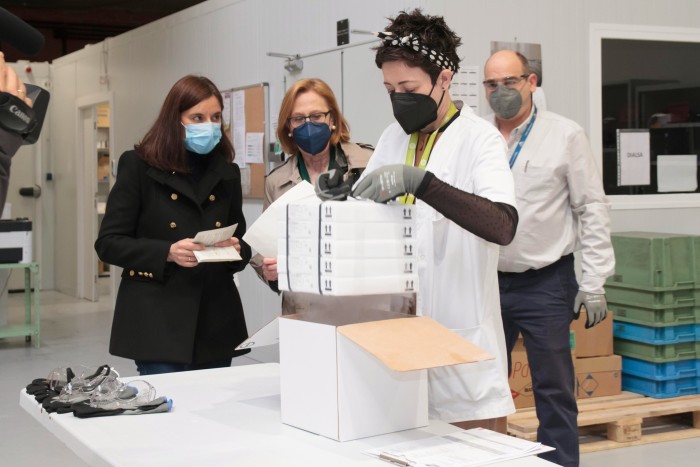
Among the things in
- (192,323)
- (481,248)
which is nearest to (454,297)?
(481,248)

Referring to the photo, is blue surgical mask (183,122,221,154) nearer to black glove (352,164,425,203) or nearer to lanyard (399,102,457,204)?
lanyard (399,102,457,204)

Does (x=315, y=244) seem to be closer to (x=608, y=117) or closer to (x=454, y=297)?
(x=454, y=297)

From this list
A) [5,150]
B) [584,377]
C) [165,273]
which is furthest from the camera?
[584,377]

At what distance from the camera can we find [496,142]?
2.16m

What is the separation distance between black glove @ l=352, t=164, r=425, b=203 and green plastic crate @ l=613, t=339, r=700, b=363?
3282mm

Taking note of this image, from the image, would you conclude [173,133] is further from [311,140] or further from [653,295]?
[653,295]

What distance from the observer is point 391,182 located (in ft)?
6.21

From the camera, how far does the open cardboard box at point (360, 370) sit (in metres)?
1.83

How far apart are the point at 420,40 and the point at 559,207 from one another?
152 cm

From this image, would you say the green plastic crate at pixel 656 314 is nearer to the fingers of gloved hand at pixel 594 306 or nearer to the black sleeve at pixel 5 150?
the fingers of gloved hand at pixel 594 306

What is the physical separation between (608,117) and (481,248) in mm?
3497

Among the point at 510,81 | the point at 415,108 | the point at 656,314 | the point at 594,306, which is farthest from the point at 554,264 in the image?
the point at 656,314

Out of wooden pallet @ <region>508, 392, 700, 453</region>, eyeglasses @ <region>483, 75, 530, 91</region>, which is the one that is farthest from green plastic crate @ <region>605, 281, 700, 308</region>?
eyeglasses @ <region>483, 75, 530, 91</region>

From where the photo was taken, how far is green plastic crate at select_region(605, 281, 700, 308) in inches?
187
